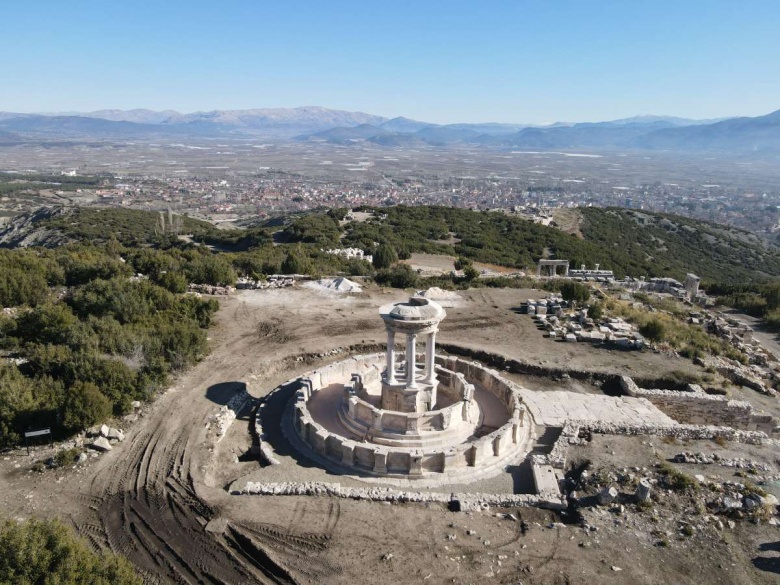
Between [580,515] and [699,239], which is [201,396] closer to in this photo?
[580,515]

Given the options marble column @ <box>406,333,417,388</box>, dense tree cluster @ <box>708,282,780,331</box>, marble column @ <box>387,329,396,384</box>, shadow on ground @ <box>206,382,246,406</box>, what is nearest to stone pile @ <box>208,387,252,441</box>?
shadow on ground @ <box>206,382,246,406</box>

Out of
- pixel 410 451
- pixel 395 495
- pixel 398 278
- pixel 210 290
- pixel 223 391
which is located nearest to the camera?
pixel 395 495

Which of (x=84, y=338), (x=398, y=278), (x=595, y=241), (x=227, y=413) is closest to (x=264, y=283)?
(x=398, y=278)

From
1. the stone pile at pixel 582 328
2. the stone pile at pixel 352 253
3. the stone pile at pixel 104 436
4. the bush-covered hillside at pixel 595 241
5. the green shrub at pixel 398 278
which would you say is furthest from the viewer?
the bush-covered hillside at pixel 595 241

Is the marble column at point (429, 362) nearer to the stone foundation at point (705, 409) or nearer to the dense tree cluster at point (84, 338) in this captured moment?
the stone foundation at point (705, 409)

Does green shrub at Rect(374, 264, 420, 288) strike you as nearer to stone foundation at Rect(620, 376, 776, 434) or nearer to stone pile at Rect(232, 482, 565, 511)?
stone foundation at Rect(620, 376, 776, 434)

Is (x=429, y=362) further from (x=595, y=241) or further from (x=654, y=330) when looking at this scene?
(x=595, y=241)

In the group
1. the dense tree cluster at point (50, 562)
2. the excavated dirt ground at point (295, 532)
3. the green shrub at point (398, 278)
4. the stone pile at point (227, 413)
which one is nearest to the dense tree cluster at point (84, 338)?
the excavated dirt ground at point (295, 532)

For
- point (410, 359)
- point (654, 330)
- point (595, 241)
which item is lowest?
point (595, 241)

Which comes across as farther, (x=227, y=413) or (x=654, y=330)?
(x=654, y=330)
